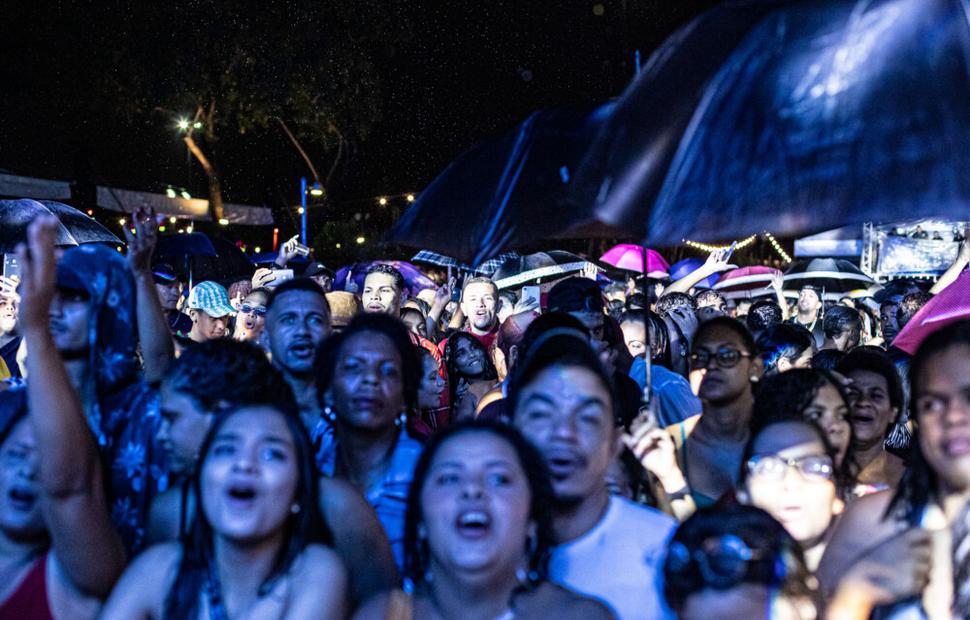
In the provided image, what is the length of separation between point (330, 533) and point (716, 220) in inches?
53.9

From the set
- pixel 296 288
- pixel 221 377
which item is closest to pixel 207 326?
pixel 296 288

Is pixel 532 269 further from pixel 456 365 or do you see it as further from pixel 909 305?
pixel 456 365

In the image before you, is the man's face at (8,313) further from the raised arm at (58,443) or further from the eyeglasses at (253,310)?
the raised arm at (58,443)

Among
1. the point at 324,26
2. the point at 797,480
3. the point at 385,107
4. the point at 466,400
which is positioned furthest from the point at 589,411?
the point at 385,107

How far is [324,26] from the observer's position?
22859 mm

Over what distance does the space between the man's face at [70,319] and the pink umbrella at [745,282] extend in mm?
11911

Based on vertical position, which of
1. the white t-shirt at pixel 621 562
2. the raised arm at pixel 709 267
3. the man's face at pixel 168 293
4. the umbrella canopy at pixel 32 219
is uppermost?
the umbrella canopy at pixel 32 219

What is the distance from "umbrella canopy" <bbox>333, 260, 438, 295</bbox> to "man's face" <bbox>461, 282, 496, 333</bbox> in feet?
4.52

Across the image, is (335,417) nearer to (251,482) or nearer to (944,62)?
(251,482)

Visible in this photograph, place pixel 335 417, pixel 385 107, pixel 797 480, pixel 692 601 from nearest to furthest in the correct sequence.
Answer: pixel 692 601, pixel 797 480, pixel 335 417, pixel 385 107

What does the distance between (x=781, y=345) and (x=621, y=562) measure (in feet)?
10.7

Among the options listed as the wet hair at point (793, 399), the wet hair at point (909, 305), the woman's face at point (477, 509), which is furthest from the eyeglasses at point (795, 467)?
the wet hair at point (909, 305)

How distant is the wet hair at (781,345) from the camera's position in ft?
19.4

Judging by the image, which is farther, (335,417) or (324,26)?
(324,26)
